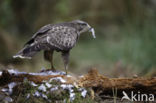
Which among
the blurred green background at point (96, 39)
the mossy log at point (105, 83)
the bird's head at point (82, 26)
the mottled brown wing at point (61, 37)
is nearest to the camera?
the mossy log at point (105, 83)

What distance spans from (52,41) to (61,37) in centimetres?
20

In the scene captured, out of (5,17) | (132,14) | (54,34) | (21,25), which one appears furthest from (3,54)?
(54,34)

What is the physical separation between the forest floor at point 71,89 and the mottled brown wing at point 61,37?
1.34 feet

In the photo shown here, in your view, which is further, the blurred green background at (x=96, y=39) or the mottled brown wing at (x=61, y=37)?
the blurred green background at (x=96, y=39)

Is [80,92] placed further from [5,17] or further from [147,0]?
[147,0]

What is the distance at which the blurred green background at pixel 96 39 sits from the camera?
10938 millimetres

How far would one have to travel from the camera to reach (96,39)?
45.9ft

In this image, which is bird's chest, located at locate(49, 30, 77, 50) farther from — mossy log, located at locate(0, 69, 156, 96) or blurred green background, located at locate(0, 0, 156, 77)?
blurred green background, located at locate(0, 0, 156, 77)

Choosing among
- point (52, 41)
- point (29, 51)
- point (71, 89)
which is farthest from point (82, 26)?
point (71, 89)

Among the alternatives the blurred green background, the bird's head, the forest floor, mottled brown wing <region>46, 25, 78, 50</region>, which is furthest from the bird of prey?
the blurred green background

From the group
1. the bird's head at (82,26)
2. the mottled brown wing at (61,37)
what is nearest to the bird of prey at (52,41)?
the mottled brown wing at (61,37)

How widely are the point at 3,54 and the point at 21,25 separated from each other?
221 centimetres

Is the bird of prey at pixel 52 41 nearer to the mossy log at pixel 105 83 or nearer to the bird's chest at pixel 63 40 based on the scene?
the bird's chest at pixel 63 40

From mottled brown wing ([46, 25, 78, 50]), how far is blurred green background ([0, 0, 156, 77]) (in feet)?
9.44
